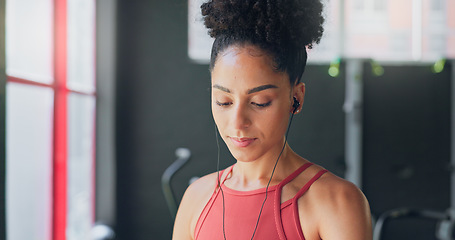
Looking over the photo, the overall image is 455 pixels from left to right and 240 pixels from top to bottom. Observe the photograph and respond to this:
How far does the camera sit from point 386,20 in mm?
3863

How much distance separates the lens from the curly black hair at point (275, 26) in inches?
28.4

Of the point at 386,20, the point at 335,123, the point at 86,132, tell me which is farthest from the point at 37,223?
the point at 386,20

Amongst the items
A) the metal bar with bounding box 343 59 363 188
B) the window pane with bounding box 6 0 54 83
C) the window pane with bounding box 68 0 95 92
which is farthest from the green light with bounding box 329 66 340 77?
the window pane with bounding box 6 0 54 83

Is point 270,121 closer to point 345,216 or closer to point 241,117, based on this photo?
point 241,117

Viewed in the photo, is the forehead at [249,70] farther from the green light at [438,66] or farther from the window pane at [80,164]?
the green light at [438,66]

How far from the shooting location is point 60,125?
242cm

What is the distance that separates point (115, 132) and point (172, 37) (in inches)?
33.2

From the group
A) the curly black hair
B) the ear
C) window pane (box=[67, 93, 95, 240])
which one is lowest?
window pane (box=[67, 93, 95, 240])

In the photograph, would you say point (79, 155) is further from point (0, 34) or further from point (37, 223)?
point (0, 34)

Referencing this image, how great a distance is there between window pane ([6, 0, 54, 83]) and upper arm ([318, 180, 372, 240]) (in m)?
1.39

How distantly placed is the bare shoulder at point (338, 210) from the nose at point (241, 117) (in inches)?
5.8

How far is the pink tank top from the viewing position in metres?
0.73

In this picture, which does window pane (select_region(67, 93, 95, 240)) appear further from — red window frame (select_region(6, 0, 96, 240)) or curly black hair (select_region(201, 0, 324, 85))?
curly black hair (select_region(201, 0, 324, 85))

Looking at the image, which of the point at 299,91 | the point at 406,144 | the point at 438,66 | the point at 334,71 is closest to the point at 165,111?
the point at 334,71
